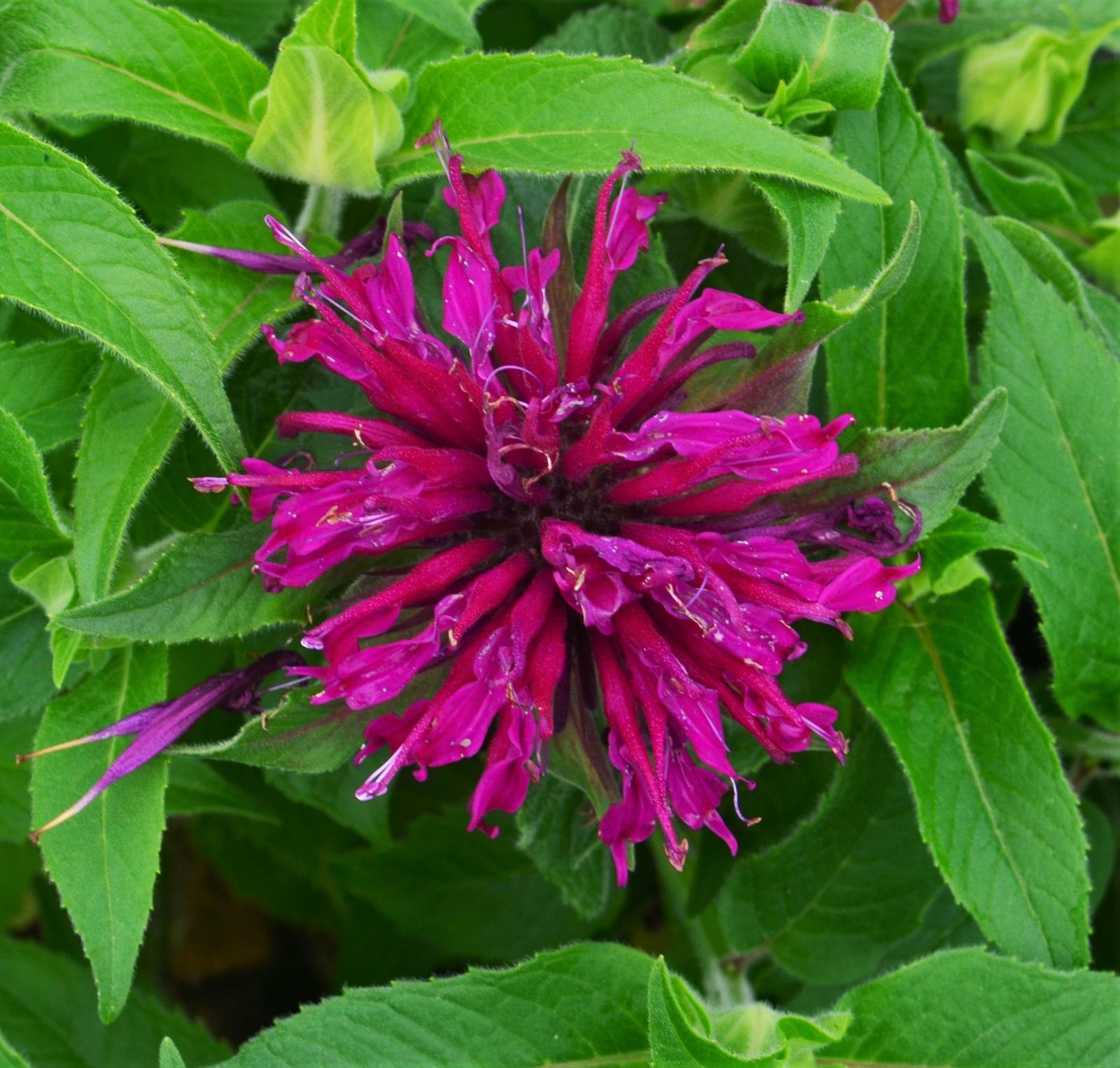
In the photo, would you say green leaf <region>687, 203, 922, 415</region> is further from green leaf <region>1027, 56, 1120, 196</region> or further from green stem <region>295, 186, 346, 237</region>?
green leaf <region>1027, 56, 1120, 196</region>

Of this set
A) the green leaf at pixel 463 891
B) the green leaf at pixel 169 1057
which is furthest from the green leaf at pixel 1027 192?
the green leaf at pixel 169 1057

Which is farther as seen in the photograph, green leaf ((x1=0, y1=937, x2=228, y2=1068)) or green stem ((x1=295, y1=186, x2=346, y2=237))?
green leaf ((x1=0, y1=937, x2=228, y2=1068))

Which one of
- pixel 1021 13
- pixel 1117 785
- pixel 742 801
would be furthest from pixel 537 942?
pixel 1021 13

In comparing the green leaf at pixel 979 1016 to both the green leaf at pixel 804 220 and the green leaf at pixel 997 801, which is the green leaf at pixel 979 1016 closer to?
the green leaf at pixel 997 801

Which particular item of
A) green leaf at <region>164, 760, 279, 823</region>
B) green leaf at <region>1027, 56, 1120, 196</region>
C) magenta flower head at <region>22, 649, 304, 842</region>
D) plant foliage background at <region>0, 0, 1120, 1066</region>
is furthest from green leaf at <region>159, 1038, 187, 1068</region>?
green leaf at <region>1027, 56, 1120, 196</region>

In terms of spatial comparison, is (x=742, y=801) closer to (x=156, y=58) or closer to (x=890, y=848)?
(x=890, y=848)

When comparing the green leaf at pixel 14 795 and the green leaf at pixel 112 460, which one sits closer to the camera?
the green leaf at pixel 112 460

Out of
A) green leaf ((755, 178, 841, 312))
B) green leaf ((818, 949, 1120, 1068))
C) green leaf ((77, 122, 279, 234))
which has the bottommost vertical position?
green leaf ((818, 949, 1120, 1068))
